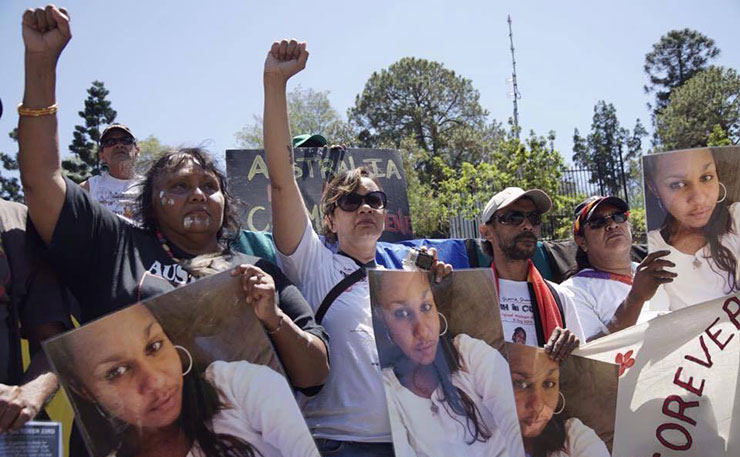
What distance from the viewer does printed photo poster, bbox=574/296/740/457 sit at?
2.77 metres

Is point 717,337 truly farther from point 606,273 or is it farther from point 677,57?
Answer: point 677,57

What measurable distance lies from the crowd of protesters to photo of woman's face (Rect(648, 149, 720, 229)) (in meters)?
0.08

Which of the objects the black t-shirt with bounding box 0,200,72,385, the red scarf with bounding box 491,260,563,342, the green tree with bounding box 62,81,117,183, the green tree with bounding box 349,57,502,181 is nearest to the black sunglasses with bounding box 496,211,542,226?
the red scarf with bounding box 491,260,563,342

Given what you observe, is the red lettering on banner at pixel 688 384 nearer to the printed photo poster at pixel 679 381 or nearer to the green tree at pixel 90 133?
the printed photo poster at pixel 679 381

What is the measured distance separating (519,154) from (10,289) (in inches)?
499

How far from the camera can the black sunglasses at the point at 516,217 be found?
123 inches

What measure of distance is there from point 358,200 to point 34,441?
1.50m

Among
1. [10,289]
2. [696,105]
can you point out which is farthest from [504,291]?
[696,105]

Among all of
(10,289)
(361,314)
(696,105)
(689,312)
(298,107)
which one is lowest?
(689,312)

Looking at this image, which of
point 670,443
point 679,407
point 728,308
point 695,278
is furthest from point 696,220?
point 670,443

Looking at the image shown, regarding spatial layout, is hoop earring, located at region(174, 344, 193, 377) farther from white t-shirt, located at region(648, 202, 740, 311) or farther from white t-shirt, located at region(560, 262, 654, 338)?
white t-shirt, located at region(648, 202, 740, 311)

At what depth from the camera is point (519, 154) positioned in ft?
45.3

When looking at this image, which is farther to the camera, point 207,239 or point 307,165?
point 307,165

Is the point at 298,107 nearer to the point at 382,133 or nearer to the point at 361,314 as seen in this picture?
the point at 382,133
